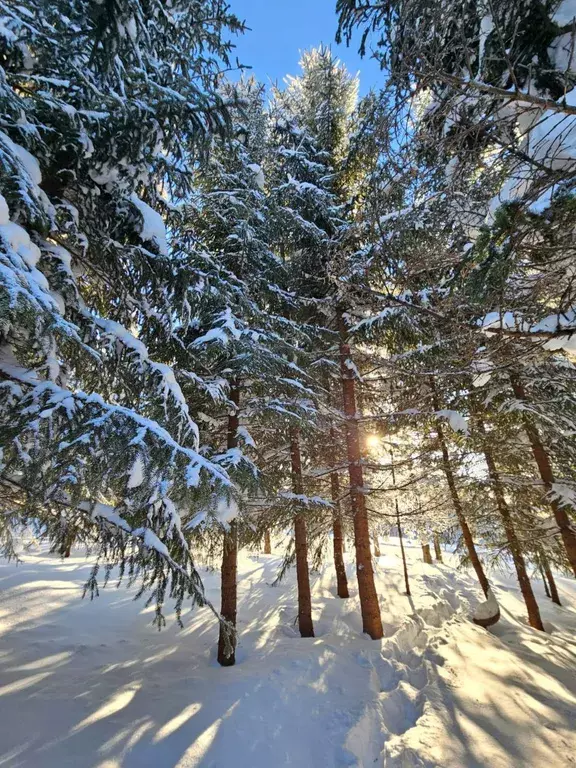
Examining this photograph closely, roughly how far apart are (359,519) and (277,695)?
352 centimetres

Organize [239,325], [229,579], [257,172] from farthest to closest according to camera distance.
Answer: [257,172] < [239,325] < [229,579]

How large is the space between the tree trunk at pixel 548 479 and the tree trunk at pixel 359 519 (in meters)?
3.30

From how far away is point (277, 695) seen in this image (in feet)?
16.0

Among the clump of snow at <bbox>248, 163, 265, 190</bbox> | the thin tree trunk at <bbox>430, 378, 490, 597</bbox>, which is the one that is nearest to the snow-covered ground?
the thin tree trunk at <bbox>430, 378, 490, 597</bbox>

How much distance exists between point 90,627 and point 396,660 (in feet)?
21.5

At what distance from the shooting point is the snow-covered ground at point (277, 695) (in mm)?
3574

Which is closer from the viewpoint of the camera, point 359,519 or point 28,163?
point 28,163

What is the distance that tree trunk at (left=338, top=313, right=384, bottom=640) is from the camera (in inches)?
282

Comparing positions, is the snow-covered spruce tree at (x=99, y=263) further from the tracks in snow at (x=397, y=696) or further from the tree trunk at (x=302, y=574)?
the tree trunk at (x=302, y=574)

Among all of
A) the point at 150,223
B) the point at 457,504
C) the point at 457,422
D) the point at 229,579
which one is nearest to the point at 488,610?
the point at 457,504

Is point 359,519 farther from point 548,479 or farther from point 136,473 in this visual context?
point 136,473

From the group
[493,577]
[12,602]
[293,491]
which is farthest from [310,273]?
[493,577]

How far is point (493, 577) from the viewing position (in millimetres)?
23750

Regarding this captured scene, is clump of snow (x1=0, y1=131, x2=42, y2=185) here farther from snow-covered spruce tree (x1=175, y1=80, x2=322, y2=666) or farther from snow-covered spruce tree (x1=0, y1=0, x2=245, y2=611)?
snow-covered spruce tree (x1=175, y1=80, x2=322, y2=666)
